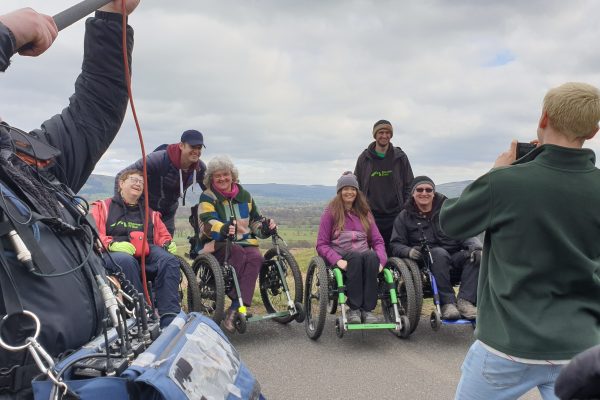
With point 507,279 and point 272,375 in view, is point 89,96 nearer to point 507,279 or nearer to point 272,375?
point 507,279

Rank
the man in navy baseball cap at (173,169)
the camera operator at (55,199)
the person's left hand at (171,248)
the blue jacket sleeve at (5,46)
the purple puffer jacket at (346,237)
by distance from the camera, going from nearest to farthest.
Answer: the camera operator at (55,199), the blue jacket sleeve at (5,46), the person's left hand at (171,248), the man in navy baseball cap at (173,169), the purple puffer jacket at (346,237)

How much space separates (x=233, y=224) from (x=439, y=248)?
83.0 inches

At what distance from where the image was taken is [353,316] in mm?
4383

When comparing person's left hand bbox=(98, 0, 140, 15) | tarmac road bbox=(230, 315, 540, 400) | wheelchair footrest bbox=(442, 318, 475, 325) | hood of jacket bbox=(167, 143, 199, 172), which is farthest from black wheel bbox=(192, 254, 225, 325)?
person's left hand bbox=(98, 0, 140, 15)

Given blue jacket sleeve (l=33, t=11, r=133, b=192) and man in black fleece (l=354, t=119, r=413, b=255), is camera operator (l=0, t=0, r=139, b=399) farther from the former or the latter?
man in black fleece (l=354, t=119, r=413, b=255)

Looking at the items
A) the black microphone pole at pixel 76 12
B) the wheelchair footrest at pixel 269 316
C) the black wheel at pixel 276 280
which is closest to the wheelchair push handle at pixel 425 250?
the black wheel at pixel 276 280

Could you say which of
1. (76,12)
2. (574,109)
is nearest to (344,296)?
(574,109)

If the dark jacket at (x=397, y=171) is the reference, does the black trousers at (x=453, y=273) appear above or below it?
below

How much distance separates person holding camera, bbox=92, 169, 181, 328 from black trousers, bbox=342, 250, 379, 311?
1.63 meters

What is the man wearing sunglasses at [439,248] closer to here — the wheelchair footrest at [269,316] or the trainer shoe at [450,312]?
the trainer shoe at [450,312]

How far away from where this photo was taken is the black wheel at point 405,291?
4.37m

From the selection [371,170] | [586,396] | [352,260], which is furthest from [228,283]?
[586,396]

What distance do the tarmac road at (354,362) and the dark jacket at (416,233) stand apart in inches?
33.3

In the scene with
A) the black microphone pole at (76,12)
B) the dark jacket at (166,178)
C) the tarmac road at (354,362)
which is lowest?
the tarmac road at (354,362)
